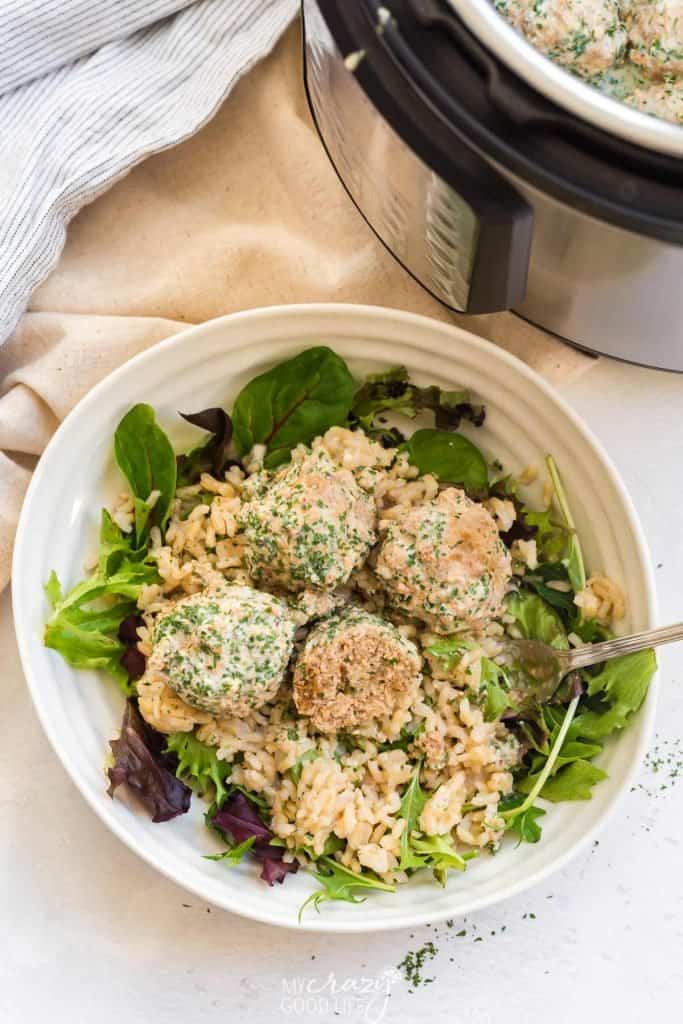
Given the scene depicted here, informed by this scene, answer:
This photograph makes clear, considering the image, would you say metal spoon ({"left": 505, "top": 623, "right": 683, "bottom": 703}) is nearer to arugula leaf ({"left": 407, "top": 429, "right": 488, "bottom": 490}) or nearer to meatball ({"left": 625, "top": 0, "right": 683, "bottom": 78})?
arugula leaf ({"left": 407, "top": 429, "right": 488, "bottom": 490})

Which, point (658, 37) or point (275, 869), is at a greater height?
point (658, 37)

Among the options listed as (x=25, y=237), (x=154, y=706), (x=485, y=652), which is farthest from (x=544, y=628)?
(x=25, y=237)

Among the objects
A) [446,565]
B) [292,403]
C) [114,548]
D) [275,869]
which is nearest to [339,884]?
[275,869]

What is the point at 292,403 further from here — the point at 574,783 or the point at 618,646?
the point at 574,783

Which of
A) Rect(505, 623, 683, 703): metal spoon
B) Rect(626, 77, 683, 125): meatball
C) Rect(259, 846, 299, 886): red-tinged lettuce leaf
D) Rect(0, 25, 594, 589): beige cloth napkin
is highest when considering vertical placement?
Rect(626, 77, 683, 125): meatball

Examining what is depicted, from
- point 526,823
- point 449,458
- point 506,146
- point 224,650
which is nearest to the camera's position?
point 506,146

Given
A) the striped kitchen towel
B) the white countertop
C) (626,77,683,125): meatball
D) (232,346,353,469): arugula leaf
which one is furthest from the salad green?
(626,77,683,125): meatball

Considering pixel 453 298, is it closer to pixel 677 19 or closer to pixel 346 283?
pixel 346 283
